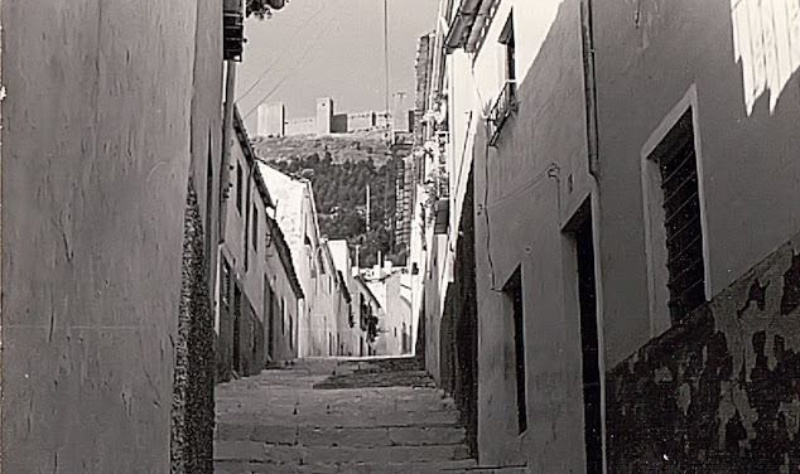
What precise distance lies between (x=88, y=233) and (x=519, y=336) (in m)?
7.46

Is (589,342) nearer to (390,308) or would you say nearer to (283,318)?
(283,318)

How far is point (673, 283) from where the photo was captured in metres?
6.39

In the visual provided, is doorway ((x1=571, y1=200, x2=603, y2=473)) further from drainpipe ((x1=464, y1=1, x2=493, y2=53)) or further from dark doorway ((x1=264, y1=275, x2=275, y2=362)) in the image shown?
dark doorway ((x1=264, y1=275, x2=275, y2=362))

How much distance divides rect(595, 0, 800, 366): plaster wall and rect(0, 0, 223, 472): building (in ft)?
7.81

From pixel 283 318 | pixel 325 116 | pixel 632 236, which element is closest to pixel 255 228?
pixel 283 318

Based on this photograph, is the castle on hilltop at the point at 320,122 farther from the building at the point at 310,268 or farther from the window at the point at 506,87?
the window at the point at 506,87

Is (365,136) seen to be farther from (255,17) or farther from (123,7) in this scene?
(123,7)

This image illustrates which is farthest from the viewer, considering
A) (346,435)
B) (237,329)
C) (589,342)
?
(237,329)

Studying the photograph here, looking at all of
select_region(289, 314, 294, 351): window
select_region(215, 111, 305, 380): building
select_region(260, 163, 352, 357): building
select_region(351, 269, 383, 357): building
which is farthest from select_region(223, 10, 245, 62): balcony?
select_region(351, 269, 383, 357): building

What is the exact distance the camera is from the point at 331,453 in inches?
472

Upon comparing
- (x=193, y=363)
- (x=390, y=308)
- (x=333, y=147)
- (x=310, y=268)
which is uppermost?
(x=333, y=147)

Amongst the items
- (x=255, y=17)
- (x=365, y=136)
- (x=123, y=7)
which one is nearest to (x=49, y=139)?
(x=123, y=7)

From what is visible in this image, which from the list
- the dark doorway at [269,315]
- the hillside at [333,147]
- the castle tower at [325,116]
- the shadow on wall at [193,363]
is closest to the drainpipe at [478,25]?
the shadow on wall at [193,363]

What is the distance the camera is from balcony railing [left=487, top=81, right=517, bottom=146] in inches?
420
